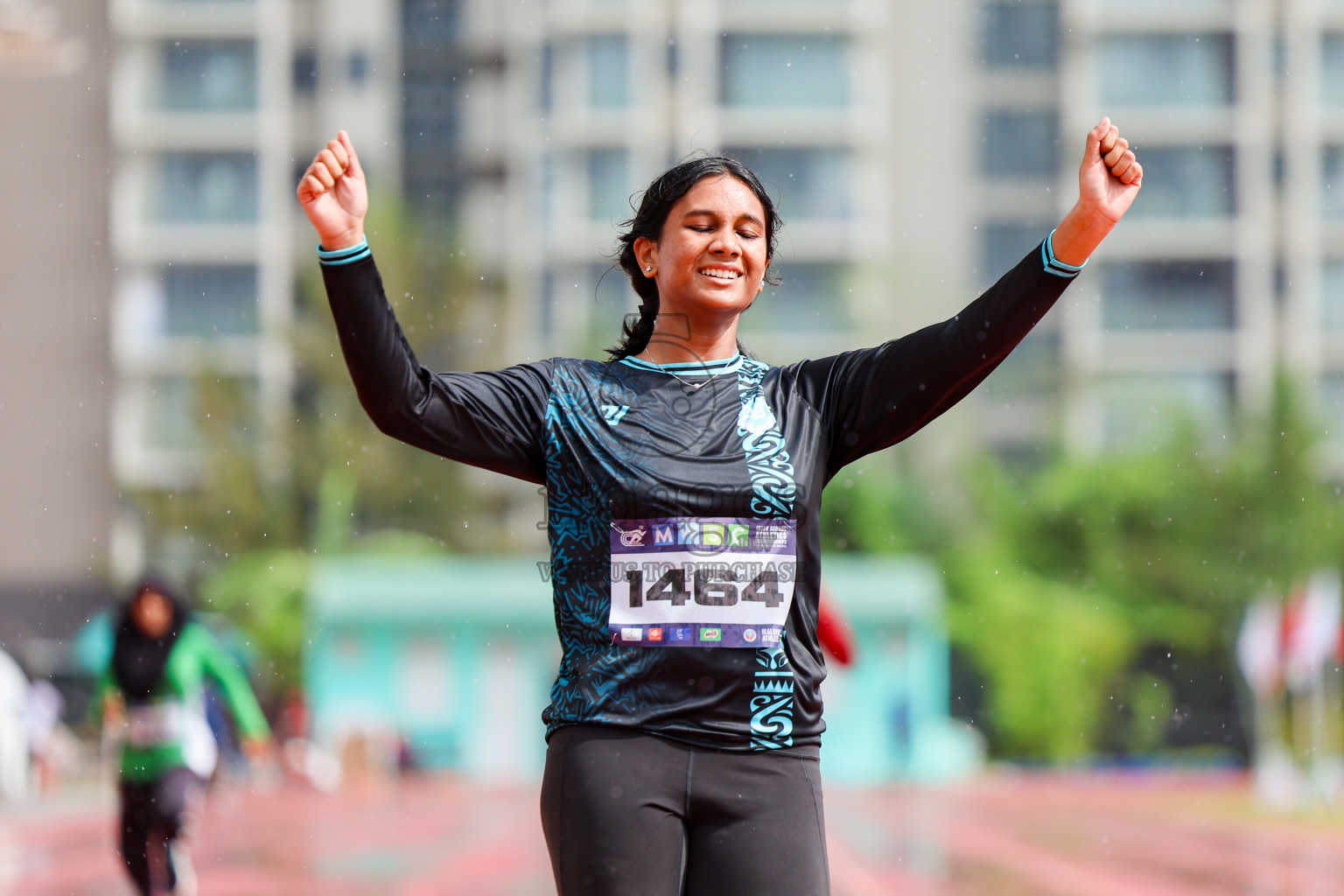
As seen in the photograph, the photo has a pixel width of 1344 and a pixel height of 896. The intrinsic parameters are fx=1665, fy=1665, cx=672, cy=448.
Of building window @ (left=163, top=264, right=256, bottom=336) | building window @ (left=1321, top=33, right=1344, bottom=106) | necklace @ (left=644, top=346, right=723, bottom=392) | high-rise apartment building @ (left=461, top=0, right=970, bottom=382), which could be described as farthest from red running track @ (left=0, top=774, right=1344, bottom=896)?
building window @ (left=1321, top=33, right=1344, bottom=106)

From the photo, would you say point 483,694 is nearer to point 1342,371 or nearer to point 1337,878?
point 1337,878

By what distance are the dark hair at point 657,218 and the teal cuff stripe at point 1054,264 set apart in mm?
371

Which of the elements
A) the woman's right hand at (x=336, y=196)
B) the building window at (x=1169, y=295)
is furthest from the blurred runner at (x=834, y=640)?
the building window at (x=1169, y=295)

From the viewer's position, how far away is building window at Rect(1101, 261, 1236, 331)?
126 ft

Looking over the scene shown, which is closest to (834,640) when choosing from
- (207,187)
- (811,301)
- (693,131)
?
(811,301)

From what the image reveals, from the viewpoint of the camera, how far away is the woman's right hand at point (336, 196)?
1947mm

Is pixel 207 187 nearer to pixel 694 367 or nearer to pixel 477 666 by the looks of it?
pixel 477 666

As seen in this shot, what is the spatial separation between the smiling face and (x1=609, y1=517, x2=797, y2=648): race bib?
32 cm

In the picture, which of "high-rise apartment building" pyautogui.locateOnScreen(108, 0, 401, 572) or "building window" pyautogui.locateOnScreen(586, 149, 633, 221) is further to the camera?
"building window" pyautogui.locateOnScreen(586, 149, 633, 221)

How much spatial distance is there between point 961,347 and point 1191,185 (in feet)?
127

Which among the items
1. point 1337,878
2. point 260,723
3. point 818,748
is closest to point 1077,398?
point 1337,878

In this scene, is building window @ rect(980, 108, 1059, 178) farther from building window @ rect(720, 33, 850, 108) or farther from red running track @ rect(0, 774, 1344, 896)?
red running track @ rect(0, 774, 1344, 896)

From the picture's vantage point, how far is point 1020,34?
40281 mm

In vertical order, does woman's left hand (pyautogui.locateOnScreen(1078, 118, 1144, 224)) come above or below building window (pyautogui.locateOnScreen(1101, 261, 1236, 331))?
below
